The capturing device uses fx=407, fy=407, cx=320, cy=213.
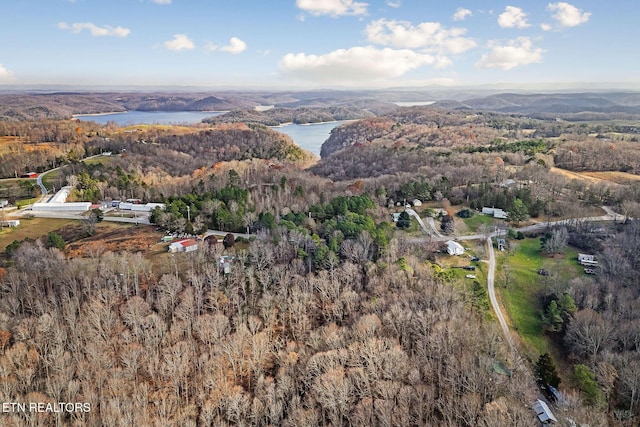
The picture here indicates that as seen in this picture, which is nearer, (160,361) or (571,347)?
(160,361)

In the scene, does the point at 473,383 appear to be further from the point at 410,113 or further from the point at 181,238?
the point at 410,113

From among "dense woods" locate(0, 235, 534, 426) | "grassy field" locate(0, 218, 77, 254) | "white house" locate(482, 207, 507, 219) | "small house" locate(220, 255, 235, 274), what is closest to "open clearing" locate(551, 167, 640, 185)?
"white house" locate(482, 207, 507, 219)

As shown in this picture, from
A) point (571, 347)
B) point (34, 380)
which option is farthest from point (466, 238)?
point (34, 380)

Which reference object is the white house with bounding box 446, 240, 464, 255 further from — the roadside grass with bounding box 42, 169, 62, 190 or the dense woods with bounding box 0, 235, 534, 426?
the roadside grass with bounding box 42, 169, 62, 190

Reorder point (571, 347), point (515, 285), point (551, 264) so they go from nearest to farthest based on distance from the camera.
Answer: point (571, 347), point (515, 285), point (551, 264)

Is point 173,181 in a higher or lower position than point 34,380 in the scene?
higher

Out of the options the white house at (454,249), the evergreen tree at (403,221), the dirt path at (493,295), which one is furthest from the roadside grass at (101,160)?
the dirt path at (493,295)

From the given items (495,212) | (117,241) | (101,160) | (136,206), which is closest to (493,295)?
(495,212)

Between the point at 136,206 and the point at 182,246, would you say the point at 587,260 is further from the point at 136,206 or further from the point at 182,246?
the point at 136,206
